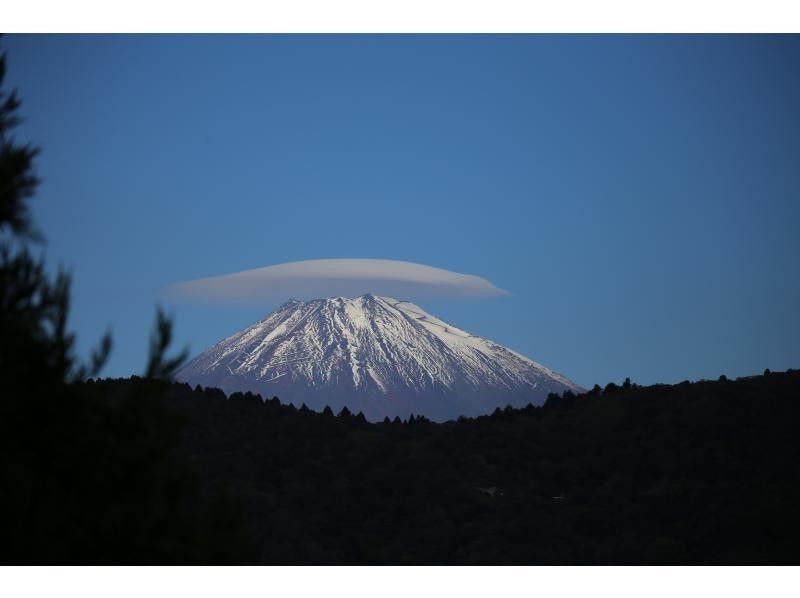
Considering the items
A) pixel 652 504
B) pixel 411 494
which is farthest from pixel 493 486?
pixel 652 504

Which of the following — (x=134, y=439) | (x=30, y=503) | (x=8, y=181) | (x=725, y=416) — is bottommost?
(x=30, y=503)

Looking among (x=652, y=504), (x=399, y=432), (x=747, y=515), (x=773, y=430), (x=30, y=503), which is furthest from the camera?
(x=399, y=432)

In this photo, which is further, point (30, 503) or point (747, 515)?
point (747, 515)

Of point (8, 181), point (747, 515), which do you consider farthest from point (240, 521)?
point (747, 515)

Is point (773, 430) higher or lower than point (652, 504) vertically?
higher

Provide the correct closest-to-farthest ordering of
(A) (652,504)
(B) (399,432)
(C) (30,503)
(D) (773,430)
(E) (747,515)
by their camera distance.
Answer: (C) (30,503)
(E) (747,515)
(A) (652,504)
(D) (773,430)
(B) (399,432)

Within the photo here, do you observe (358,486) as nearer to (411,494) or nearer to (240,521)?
(411,494)
